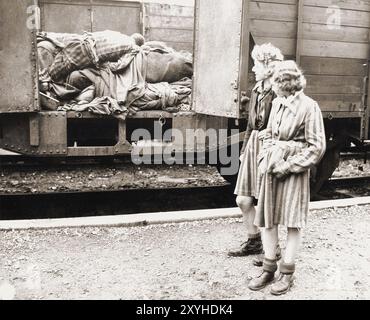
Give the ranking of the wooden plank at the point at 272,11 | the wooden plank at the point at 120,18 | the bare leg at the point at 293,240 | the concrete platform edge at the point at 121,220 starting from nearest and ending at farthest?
the bare leg at the point at 293,240 < the concrete platform edge at the point at 121,220 < the wooden plank at the point at 272,11 < the wooden plank at the point at 120,18

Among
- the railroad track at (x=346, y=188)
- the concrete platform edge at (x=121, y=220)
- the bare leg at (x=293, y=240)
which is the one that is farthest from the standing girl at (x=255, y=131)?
the railroad track at (x=346, y=188)

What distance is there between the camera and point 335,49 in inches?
239

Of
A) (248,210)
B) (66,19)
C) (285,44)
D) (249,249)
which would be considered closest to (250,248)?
(249,249)

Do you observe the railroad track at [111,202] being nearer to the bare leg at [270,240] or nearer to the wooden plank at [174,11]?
the bare leg at [270,240]

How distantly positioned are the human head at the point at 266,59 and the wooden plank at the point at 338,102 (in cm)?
235

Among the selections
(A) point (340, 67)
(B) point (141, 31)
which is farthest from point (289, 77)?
(B) point (141, 31)

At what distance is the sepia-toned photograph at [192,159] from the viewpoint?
352cm

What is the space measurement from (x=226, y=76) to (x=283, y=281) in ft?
9.52

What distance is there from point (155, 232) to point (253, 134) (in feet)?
4.83

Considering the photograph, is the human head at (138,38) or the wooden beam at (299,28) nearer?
the wooden beam at (299,28)

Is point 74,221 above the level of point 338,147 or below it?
below

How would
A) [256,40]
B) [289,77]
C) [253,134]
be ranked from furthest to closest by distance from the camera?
[256,40]
[253,134]
[289,77]

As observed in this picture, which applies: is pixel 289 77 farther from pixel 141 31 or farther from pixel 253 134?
pixel 141 31
